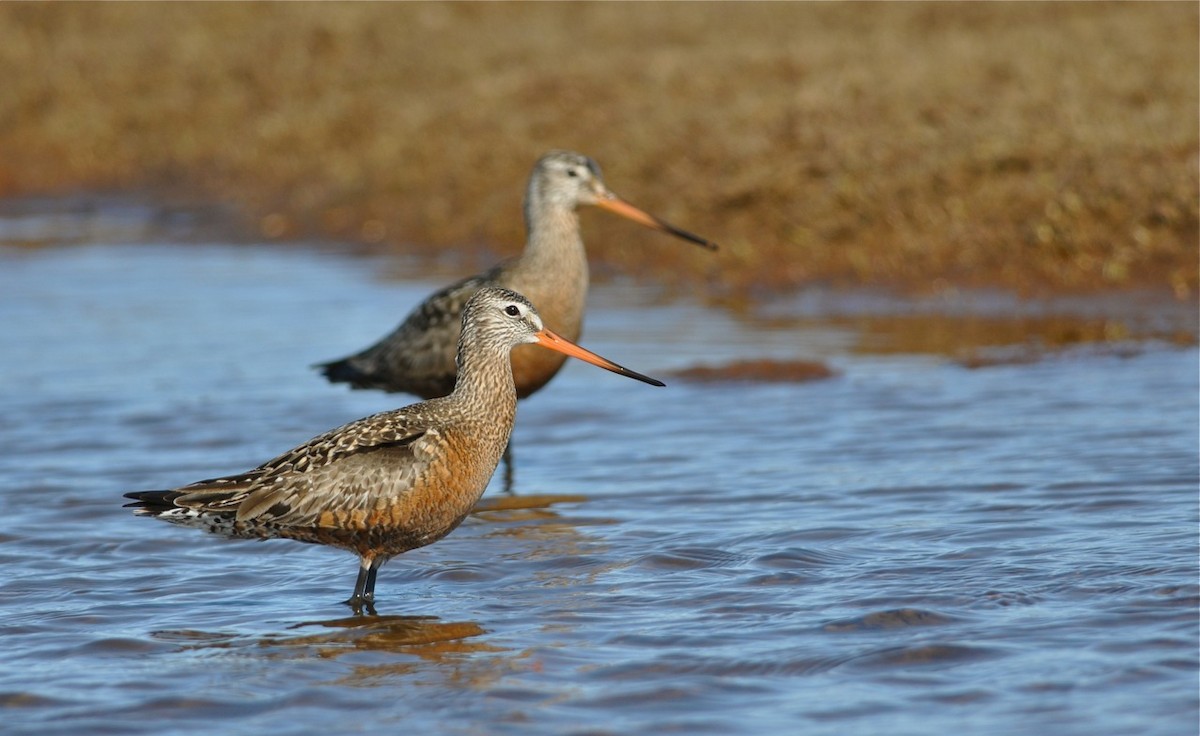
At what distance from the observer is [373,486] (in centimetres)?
662

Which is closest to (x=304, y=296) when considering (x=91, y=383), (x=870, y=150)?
(x=91, y=383)

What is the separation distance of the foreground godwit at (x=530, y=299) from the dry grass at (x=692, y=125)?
14.7 feet

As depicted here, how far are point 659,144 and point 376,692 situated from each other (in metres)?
11.9

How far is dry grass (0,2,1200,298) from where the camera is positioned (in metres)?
13.8

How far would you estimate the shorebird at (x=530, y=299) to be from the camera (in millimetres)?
9305

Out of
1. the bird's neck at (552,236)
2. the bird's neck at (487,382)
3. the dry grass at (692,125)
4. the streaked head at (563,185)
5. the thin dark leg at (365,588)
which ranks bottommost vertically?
the thin dark leg at (365,588)

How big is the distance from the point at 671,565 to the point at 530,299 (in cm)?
247

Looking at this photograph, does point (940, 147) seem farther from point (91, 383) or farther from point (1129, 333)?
point (91, 383)

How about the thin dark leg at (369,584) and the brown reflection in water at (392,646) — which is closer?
the brown reflection in water at (392,646)

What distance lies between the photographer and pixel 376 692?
5.91 m

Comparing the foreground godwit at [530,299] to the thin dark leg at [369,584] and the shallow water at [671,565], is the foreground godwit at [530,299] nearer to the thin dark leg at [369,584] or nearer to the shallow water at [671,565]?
the shallow water at [671,565]

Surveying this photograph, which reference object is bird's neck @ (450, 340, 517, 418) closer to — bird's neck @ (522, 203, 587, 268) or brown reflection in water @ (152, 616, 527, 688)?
brown reflection in water @ (152, 616, 527, 688)

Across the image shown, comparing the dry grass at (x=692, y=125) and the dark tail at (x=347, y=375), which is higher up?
the dry grass at (x=692, y=125)

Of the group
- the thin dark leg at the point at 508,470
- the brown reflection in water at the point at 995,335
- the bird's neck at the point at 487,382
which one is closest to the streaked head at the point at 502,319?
the bird's neck at the point at 487,382
